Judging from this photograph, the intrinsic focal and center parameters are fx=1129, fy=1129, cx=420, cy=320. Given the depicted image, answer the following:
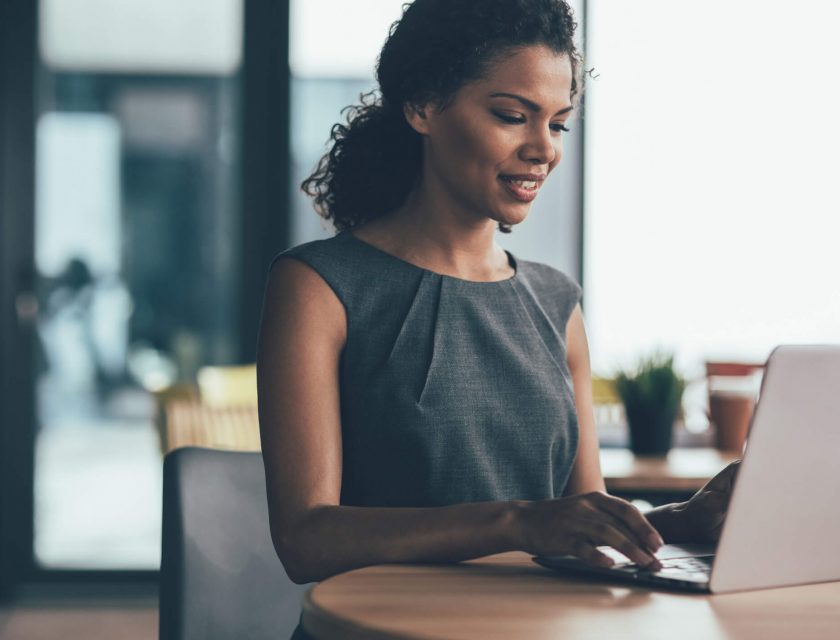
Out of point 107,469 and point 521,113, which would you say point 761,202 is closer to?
point 107,469

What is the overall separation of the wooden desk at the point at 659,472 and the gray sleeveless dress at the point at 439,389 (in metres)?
0.77

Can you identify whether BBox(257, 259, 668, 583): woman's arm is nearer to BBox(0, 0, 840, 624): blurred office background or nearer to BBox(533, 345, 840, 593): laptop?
BBox(533, 345, 840, 593): laptop

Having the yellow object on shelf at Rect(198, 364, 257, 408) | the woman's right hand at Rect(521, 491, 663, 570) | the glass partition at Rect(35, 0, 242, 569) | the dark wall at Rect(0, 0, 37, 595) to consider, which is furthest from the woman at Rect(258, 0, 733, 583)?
the dark wall at Rect(0, 0, 37, 595)

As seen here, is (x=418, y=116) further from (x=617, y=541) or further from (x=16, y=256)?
(x=16, y=256)

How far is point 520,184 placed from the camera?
60.4 inches

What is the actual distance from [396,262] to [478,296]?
0.45ft

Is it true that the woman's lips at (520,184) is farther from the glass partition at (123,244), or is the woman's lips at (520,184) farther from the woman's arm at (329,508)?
the glass partition at (123,244)

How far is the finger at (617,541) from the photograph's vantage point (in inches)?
42.6

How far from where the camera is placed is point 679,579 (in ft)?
3.52

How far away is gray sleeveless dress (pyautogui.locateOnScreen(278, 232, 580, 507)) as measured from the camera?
4.94 feet

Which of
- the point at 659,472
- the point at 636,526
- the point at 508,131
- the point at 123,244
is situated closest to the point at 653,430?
the point at 659,472

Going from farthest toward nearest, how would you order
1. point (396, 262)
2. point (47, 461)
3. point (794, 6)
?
point (794, 6), point (47, 461), point (396, 262)

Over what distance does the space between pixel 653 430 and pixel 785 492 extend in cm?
181

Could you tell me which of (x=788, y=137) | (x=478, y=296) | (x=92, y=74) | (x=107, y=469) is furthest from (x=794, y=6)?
(x=478, y=296)
